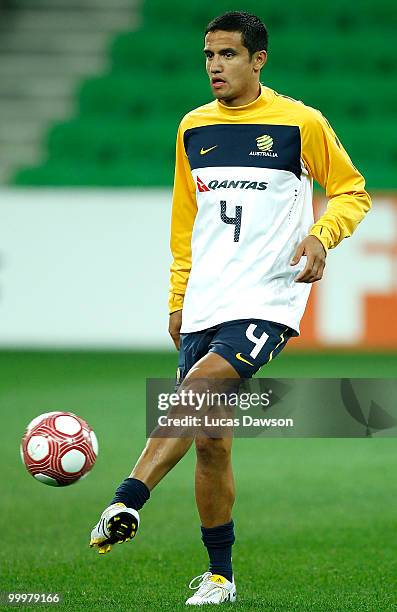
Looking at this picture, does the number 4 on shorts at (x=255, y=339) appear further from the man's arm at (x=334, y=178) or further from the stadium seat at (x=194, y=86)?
the stadium seat at (x=194, y=86)

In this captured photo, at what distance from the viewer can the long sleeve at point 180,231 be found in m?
5.20

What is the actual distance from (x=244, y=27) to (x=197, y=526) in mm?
2653

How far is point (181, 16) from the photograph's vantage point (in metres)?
18.1

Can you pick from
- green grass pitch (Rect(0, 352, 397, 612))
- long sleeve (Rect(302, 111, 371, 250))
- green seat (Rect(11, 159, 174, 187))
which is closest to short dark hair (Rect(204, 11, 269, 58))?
long sleeve (Rect(302, 111, 371, 250))

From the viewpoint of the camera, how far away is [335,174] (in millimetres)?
4965

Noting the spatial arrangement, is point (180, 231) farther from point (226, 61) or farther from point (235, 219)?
point (226, 61)

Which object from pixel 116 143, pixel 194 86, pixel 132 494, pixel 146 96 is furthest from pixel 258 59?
pixel 146 96

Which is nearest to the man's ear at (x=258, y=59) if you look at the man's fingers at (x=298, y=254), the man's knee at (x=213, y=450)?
the man's fingers at (x=298, y=254)

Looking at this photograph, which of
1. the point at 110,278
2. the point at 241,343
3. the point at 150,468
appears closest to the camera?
the point at 150,468

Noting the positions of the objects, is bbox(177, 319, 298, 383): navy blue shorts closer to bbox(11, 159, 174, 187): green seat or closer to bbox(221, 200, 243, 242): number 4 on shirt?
bbox(221, 200, 243, 242): number 4 on shirt

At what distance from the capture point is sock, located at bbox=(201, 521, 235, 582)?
4.86m

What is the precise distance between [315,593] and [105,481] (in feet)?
9.03

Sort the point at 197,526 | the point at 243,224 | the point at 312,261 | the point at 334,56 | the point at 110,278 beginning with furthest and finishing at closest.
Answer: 1. the point at 334,56
2. the point at 110,278
3. the point at 197,526
4. the point at 243,224
5. the point at 312,261

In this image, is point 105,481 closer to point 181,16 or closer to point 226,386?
point 226,386
